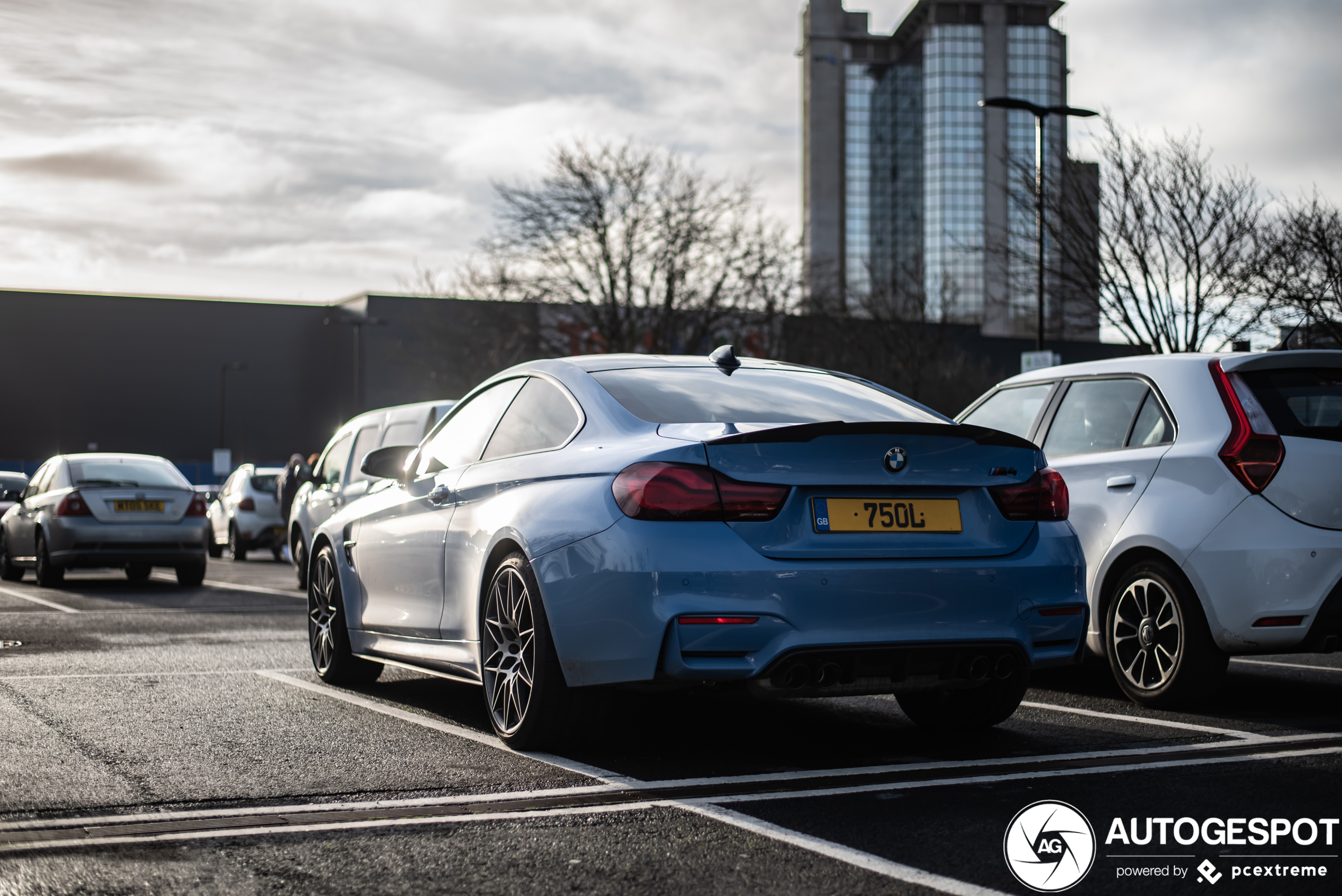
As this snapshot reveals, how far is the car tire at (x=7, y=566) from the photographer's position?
1816 cm

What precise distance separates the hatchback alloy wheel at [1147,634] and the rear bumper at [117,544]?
1272 centimetres

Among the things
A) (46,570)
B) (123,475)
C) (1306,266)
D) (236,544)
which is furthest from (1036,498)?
(236,544)

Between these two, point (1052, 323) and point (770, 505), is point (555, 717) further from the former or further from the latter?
point (1052, 323)

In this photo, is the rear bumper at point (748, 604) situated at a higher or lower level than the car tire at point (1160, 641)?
higher

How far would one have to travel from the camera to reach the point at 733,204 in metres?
36.9

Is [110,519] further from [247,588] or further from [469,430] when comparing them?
[469,430]

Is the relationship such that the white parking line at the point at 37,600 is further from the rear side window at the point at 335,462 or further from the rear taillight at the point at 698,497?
the rear taillight at the point at 698,497

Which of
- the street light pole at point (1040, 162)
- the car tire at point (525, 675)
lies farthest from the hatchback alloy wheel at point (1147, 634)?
the street light pole at point (1040, 162)

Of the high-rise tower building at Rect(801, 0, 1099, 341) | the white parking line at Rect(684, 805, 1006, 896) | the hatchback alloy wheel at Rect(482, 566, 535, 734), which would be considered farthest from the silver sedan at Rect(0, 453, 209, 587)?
the high-rise tower building at Rect(801, 0, 1099, 341)

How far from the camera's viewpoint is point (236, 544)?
26047mm

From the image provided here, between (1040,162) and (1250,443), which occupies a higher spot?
(1040,162)

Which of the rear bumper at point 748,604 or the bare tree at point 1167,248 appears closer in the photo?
the rear bumper at point 748,604

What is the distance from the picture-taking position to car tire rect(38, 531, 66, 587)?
1653 cm

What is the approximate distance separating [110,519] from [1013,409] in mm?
11975
